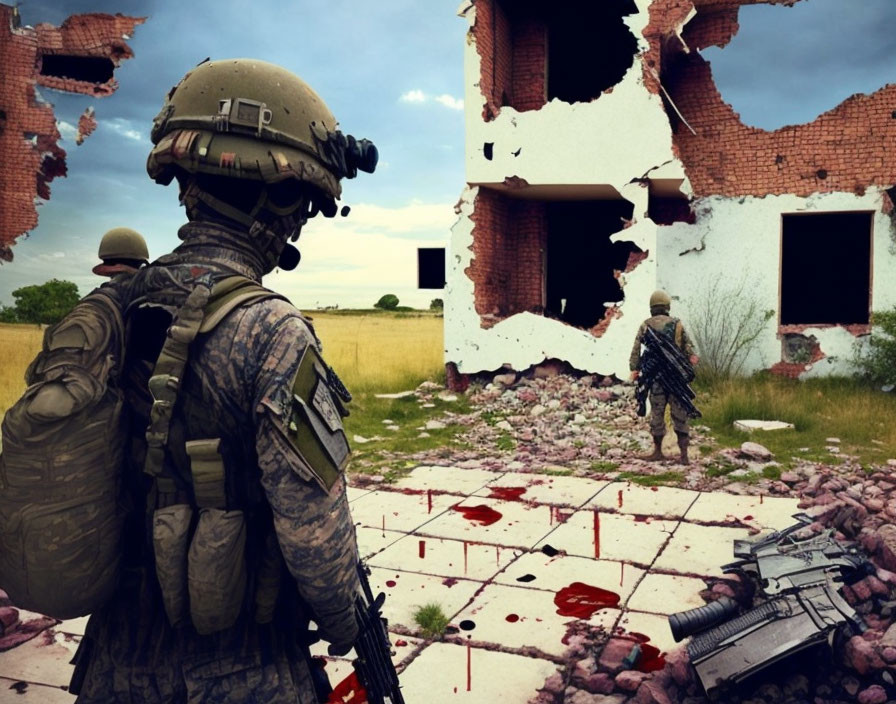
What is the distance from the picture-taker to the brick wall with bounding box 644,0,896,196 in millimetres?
10688

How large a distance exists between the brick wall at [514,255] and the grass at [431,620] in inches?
309

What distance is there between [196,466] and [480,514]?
13.9 feet

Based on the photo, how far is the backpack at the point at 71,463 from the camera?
5.00 feet

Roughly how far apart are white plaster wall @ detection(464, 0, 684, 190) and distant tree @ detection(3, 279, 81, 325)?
38.2 ft

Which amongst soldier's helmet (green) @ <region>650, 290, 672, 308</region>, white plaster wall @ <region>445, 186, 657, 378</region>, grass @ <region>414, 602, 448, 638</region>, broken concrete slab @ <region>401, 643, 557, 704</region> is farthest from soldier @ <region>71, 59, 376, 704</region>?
white plaster wall @ <region>445, 186, 657, 378</region>

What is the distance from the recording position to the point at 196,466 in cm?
156

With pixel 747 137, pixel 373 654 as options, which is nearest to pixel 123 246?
pixel 373 654

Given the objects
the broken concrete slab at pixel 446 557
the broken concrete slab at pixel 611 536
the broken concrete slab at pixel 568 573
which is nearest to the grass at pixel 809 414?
the broken concrete slab at pixel 611 536

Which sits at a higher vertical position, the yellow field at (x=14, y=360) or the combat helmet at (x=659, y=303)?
the combat helmet at (x=659, y=303)

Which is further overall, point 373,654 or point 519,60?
point 519,60

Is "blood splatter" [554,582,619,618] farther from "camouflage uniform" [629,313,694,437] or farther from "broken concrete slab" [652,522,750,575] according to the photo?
"camouflage uniform" [629,313,694,437]

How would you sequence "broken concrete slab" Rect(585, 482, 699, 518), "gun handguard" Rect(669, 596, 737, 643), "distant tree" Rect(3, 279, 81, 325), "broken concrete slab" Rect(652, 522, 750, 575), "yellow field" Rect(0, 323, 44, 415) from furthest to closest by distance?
"distant tree" Rect(3, 279, 81, 325), "yellow field" Rect(0, 323, 44, 415), "broken concrete slab" Rect(585, 482, 699, 518), "broken concrete slab" Rect(652, 522, 750, 575), "gun handguard" Rect(669, 596, 737, 643)

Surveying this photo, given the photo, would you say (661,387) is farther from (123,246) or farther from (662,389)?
(123,246)

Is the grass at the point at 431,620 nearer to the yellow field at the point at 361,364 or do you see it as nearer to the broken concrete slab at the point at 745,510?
the broken concrete slab at the point at 745,510
